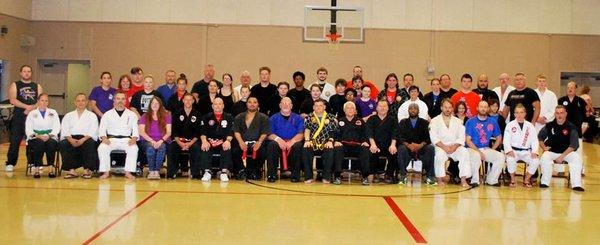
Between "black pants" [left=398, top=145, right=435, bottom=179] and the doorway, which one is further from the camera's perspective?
the doorway

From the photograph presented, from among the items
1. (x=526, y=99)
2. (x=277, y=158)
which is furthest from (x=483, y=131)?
(x=277, y=158)

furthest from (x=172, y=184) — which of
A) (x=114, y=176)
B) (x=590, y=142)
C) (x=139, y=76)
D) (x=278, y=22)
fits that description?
(x=590, y=142)

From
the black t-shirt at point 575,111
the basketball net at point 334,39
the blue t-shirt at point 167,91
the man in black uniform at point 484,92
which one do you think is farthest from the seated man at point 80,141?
the black t-shirt at point 575,111

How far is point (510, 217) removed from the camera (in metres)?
6.00

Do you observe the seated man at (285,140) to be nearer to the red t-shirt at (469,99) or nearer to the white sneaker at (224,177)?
the white sneaker at (224,177)

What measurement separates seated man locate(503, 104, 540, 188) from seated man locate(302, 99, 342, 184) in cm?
242

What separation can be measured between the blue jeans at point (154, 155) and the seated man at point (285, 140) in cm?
149

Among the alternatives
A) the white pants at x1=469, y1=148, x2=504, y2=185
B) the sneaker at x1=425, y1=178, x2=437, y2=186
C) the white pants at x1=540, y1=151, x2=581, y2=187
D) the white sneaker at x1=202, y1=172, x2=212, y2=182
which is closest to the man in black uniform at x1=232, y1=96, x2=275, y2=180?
the white sneaker at x1=202, y1=172, x2=212, y2=182

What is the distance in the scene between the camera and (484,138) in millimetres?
8539

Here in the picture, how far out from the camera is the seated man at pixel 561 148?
8.19m

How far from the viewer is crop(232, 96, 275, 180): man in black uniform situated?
8.44 m

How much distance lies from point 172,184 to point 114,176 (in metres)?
1.18

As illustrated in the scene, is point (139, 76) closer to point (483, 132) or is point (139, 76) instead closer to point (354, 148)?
point (354, 148)

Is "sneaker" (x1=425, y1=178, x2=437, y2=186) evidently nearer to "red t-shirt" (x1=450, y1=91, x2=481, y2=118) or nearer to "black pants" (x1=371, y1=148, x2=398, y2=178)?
"black pants" (x1=371, y1=148, x2=398, y2=178)
